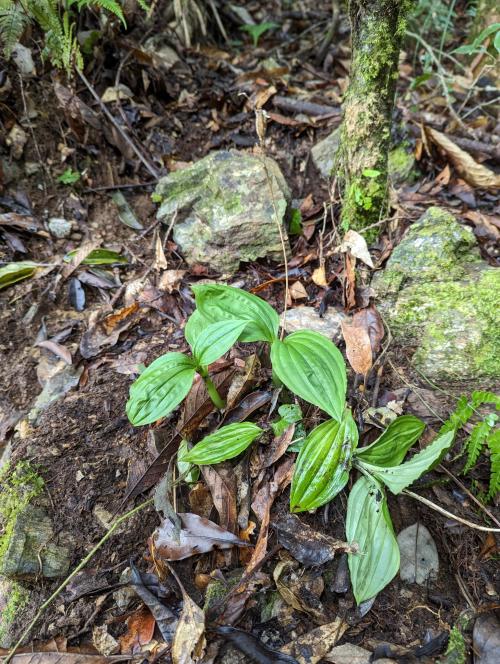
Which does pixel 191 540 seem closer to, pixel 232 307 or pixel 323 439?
pixel 323 439

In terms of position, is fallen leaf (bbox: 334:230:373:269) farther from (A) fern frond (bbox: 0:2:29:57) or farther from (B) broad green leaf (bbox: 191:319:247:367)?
(A) fern frond (bbox: 0:2:29:57)

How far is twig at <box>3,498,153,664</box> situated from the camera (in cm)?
159

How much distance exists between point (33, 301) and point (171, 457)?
1501mm

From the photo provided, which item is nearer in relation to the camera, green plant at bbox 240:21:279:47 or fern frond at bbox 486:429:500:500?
fern frond at bbox 486:429:500:500

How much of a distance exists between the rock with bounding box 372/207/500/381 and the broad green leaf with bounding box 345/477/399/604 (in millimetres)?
753

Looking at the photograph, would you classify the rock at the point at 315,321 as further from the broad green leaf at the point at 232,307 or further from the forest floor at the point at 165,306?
the broad green leaf at the point at 232,307

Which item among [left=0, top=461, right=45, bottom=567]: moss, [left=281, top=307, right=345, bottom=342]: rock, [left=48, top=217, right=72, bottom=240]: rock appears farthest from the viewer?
[left=48, top=217, right=72, bottom=240]: rock

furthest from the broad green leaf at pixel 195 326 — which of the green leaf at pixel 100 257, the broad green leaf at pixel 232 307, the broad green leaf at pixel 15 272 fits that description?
the broad green leaf at pixel 15 272

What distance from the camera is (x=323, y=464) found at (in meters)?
1.71

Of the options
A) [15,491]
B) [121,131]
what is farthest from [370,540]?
[121,131]

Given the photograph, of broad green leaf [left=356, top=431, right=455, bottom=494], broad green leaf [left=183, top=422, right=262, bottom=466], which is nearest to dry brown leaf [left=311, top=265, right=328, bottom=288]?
broad green leaf [left=183, top=422, right=262, bottom=466]

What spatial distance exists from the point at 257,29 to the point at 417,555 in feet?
16.2

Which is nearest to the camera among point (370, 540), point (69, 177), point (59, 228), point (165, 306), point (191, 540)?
point (370, 540)

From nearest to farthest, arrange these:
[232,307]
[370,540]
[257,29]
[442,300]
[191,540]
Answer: [370,540], [191,540], [232,307], [442,300], [257,29]
